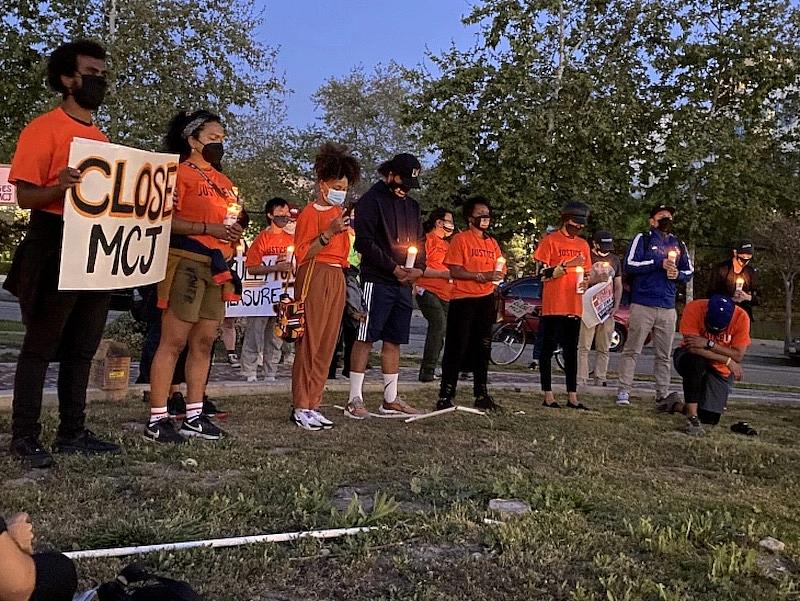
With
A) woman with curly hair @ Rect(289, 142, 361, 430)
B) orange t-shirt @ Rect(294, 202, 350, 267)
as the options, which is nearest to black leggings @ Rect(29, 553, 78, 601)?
woman with curly hair @ Rect(289, 142, 361, 430)

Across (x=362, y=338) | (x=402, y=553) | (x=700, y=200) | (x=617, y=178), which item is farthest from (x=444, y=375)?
(x=700, y=200)

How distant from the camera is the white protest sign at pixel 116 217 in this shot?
413cm

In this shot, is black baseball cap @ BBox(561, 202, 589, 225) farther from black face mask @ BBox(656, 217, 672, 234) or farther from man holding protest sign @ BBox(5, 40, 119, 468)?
man holding protest sign @ BBox(5, 40, 119, 468)

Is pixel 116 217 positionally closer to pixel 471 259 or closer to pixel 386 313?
pixel 386 313

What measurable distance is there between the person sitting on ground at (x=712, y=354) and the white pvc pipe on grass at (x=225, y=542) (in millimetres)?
4614

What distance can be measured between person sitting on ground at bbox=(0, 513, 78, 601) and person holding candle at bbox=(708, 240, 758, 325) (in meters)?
6.37

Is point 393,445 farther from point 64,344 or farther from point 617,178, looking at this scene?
point 617,178

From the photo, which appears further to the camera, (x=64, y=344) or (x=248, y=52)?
(x=248, y=52)

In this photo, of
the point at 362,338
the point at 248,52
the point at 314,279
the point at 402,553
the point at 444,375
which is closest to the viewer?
the point at 402,553

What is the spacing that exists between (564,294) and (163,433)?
420 centimetres

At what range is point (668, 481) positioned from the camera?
4.69m

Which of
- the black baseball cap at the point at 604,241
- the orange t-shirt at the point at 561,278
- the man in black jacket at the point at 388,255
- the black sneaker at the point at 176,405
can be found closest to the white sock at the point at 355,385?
the man in black jacket at the point at 388,255

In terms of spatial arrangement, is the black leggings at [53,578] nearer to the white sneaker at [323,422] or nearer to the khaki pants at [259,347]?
the white sneaker at [323,422]

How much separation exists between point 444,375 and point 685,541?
12.9 feet
